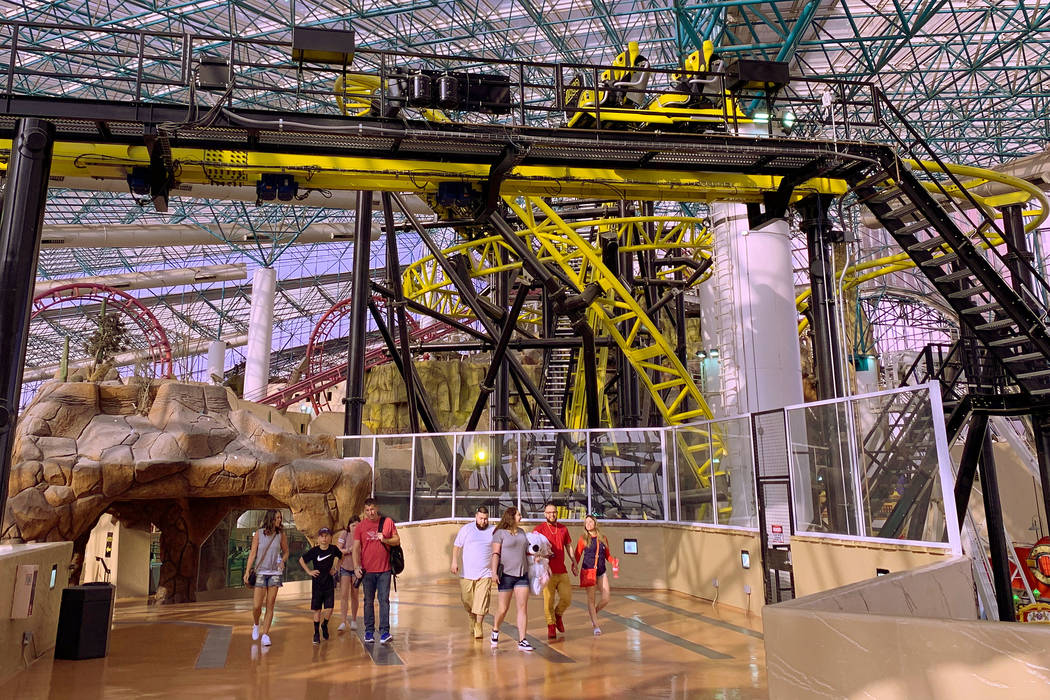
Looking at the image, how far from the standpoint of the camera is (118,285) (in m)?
44.8

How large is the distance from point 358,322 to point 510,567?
14083mm

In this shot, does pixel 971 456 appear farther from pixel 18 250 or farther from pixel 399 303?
pixel 399 303

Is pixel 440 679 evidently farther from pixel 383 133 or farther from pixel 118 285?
pixel 118 285

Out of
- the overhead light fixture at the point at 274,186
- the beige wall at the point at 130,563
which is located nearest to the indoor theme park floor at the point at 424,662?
the overhead light fixture at the point at 274,186

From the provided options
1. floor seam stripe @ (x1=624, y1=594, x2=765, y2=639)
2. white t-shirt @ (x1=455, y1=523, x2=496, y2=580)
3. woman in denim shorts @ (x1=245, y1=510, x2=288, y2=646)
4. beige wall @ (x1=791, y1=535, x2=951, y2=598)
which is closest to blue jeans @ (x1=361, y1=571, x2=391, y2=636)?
white t-shirt @ (x1=455, y1=523, x2=496, y2=580)

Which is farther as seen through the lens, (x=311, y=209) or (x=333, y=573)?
(x=311, y=209)

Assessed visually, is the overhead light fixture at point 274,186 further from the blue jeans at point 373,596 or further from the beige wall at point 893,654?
the beige wall at point 893,654

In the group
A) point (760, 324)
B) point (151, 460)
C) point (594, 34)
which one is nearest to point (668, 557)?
point (760, 324)

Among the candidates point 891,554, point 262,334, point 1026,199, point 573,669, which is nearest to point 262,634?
point 573,669

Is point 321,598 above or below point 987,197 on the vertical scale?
below

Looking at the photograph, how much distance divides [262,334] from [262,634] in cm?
3240

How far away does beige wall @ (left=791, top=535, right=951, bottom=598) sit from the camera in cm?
873

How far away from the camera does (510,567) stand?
9391 millimetres

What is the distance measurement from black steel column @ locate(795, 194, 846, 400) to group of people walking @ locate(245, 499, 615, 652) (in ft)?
17.9
